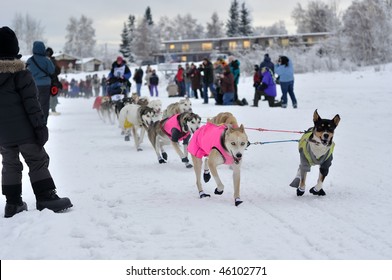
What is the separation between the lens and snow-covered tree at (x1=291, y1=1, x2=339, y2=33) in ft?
131

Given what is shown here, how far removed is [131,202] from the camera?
15.6ft

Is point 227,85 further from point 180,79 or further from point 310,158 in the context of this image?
point 310,158

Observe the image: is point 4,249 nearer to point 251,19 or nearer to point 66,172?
point 66,172

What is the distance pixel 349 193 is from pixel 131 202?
2.26 meters

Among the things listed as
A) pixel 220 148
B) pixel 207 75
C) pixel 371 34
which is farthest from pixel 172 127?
pixel 371 34

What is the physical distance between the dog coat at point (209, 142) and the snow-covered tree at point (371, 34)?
A: 22984mm

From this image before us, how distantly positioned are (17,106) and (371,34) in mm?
26669

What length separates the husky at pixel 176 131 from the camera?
6613 millimetres

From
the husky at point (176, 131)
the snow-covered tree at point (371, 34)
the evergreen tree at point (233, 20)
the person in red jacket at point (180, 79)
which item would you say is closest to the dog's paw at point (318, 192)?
the husky at point (176, 131)

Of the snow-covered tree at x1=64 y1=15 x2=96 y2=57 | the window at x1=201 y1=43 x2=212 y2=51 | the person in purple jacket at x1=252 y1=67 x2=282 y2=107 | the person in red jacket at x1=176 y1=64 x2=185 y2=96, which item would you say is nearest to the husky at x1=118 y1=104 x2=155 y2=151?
the person in purple jacket at x1=252 y1=67 x2=282 y2=107

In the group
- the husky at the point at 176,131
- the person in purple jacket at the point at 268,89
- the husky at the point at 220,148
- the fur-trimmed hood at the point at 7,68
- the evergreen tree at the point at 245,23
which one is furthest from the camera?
the evergreen tree at the point at 245,23

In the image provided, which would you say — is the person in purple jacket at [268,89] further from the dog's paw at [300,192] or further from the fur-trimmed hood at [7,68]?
the fur-trimmed hood at [7,68]

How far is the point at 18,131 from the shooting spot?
13.4ft
